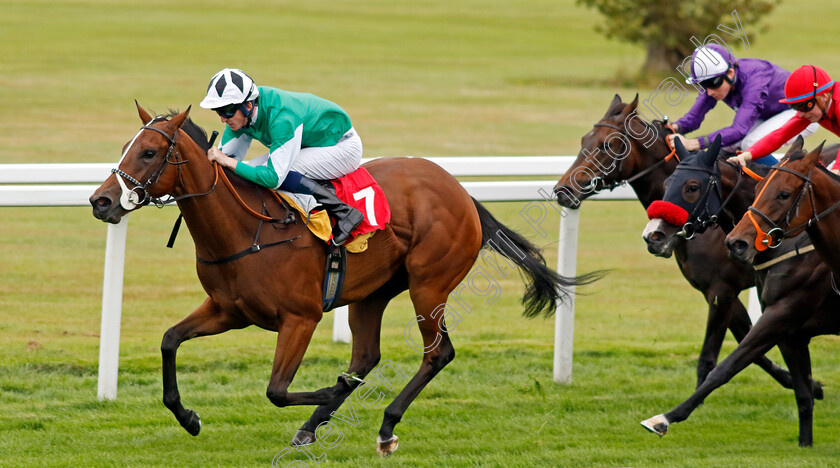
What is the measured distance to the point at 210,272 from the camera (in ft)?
15.8

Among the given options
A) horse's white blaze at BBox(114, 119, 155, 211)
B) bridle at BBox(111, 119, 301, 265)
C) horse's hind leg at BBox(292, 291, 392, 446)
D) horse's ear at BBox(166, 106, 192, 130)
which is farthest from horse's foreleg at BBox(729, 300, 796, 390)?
horse's white blaze at BBox(114, 119, 155, 211)

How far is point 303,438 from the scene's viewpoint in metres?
5.21

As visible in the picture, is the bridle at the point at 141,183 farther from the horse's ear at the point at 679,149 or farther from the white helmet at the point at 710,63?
the white helmet at the point at 710,63

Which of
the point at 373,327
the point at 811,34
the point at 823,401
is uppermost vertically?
the point at 373,327

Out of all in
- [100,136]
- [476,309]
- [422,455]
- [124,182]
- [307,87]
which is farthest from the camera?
[307,87]

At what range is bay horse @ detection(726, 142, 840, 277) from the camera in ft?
15.4

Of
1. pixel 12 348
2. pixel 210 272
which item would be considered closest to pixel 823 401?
pixel 210 272

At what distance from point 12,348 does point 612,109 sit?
3956 millimetres

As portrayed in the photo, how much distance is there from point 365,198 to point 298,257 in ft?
1.53

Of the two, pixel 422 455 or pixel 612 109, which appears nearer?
pixel 422 455

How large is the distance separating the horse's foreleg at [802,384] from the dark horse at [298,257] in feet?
3.61

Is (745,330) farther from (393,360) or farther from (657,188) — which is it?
(393,360)

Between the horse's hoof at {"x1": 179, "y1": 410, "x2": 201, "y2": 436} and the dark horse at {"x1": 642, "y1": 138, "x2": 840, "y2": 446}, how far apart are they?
7.63 feet

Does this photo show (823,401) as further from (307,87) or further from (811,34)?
(811,34)
